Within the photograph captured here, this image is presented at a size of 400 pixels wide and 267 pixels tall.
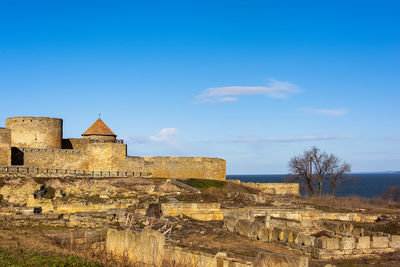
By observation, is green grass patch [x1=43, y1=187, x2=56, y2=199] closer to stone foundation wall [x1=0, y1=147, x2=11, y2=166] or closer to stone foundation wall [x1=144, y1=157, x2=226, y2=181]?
stone foundation wall [x1=0, y1=147, x2=11, y2=166]

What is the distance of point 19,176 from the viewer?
1449 inches

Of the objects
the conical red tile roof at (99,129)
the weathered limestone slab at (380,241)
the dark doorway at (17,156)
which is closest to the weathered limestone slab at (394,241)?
the weathered limestone slab at (380,241)

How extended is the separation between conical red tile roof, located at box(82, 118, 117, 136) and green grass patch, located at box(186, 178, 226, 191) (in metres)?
9.88

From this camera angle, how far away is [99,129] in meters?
47.3

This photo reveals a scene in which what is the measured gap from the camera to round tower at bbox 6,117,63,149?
42062 mm

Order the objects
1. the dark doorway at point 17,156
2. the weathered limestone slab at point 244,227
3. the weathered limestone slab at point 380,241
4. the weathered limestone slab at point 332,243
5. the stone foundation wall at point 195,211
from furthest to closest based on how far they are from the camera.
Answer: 1. the dark doorway at point 17,156
2. the stone foundation wall at point 195,211
3. the weathered limestone slab at point 244,227
4. the weathered limestone slab at point 380,241
5. the weathered limestone slab at point 332,243

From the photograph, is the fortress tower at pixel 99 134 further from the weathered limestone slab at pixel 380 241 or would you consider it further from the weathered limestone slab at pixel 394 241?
the weathered limestone slab at pixel 394 241

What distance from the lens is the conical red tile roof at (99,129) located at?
46938 mm

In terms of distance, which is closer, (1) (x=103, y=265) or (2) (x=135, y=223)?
(1) (x=103, y=265)

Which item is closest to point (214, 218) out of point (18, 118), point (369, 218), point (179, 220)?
point (179, 220)

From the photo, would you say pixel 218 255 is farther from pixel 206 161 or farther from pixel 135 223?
pixel 206 161

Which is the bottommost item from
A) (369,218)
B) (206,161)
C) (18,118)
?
(369,218)

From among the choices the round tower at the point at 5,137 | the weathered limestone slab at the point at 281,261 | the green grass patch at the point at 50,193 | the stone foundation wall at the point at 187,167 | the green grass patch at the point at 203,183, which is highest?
the round tower at the point at 5,137

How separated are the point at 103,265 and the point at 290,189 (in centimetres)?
4178
